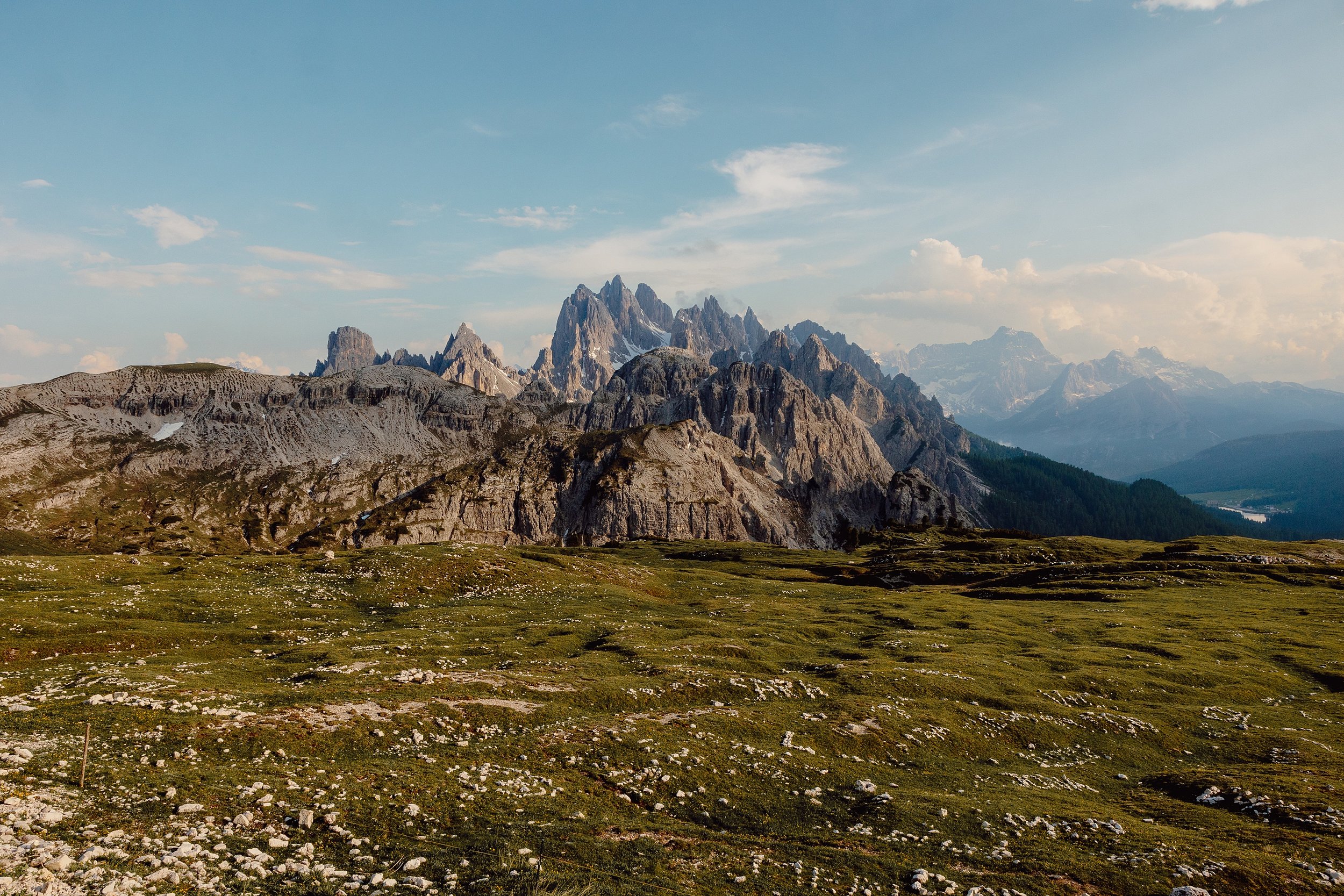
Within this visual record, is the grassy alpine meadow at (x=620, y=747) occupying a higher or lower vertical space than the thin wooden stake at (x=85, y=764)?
lower

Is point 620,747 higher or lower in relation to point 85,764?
lower

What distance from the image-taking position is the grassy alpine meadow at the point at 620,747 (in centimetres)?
1636

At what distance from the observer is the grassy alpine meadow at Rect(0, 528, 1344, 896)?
53.7 feet

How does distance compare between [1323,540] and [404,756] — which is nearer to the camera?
[404,756]

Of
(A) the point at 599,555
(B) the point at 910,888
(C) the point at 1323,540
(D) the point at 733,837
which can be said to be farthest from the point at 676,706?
(C) the point at 1323,540

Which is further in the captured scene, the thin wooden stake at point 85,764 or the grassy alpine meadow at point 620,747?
the thin wooden stake at point 85,764

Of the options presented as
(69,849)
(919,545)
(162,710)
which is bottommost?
(919,545)

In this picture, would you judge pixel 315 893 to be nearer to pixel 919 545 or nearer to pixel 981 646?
pixel 981 646

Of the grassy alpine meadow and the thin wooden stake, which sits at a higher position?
the thin wooden stake

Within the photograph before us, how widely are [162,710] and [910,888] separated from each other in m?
27.6

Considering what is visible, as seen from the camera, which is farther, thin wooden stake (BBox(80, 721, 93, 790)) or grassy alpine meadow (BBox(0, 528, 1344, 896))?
thin wooden stake (BBox(80, 721, 93, 790))

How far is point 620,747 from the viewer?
26375 mm

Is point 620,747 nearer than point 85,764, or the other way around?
point 85,764

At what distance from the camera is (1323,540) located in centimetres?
14150
